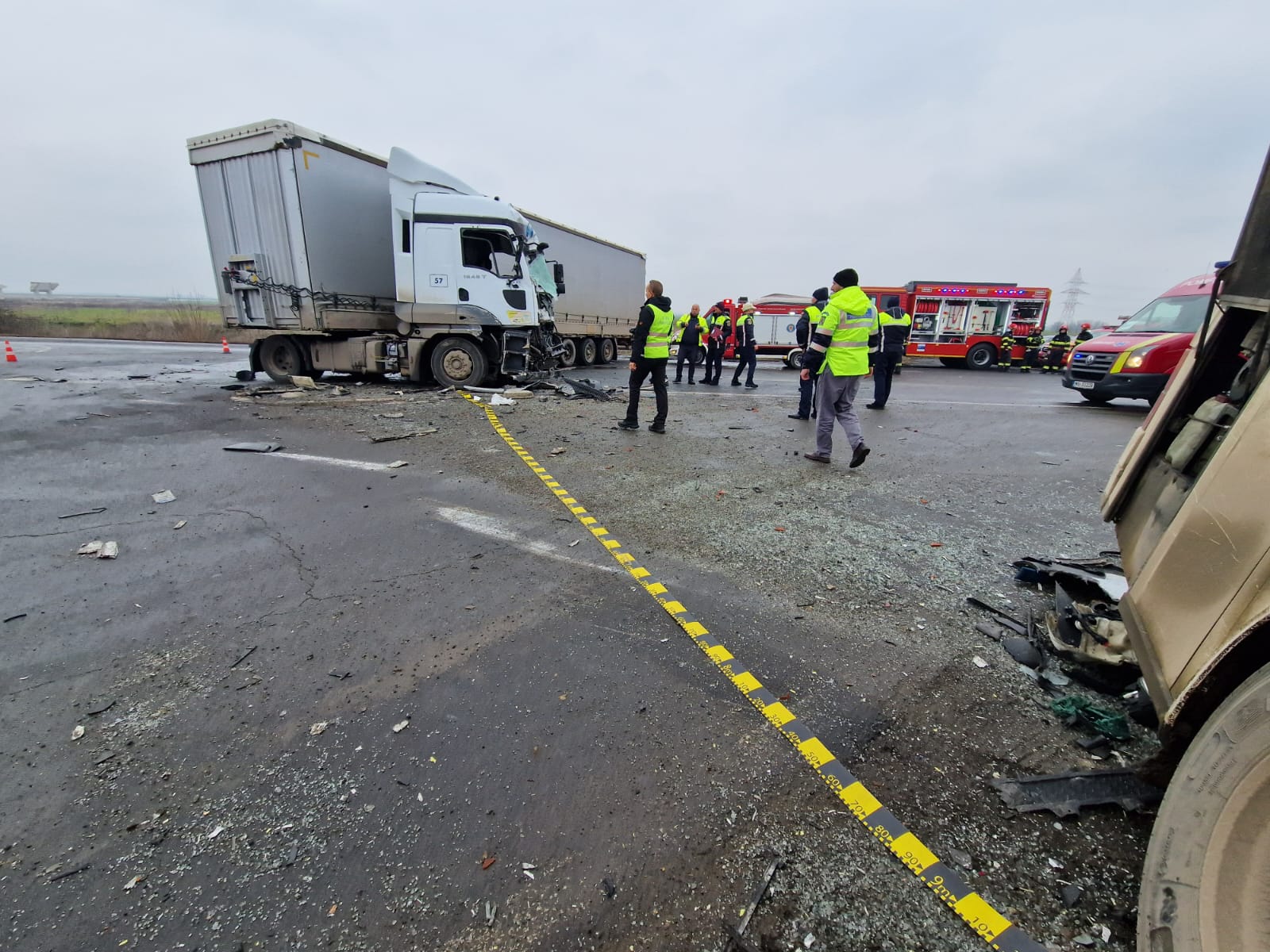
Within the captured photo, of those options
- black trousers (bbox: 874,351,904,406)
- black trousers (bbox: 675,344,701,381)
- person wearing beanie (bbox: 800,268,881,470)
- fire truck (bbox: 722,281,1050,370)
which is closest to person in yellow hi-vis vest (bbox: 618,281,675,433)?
person wearing beanie (bbox: 800,268,881,470)

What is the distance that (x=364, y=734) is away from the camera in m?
2.16

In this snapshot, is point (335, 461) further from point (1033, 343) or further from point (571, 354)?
point (1033, 343)

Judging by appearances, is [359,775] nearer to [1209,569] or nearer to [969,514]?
[1209,569]

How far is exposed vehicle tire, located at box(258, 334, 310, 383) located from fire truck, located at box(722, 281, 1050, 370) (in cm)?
1451

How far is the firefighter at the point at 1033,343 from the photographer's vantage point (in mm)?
21031

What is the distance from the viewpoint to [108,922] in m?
1.49

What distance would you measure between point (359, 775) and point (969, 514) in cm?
473

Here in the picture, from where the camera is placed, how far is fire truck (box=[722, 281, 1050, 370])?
68.0 ft

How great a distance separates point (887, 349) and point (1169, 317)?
5215mm

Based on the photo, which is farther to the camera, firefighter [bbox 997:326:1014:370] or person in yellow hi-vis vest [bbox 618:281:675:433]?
firefighter [bbox 997:326:1014:370]

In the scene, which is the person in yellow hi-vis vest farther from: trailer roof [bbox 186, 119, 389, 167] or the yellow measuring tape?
trailer roof [bbox 186, 119, 389, 167]

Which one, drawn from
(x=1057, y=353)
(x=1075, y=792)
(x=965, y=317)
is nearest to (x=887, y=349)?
(x=1075, y=792)

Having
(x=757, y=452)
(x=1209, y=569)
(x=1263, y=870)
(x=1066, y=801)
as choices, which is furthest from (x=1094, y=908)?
(x=757, y=452)

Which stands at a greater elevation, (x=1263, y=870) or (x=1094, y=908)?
(x=1263, y=870)
